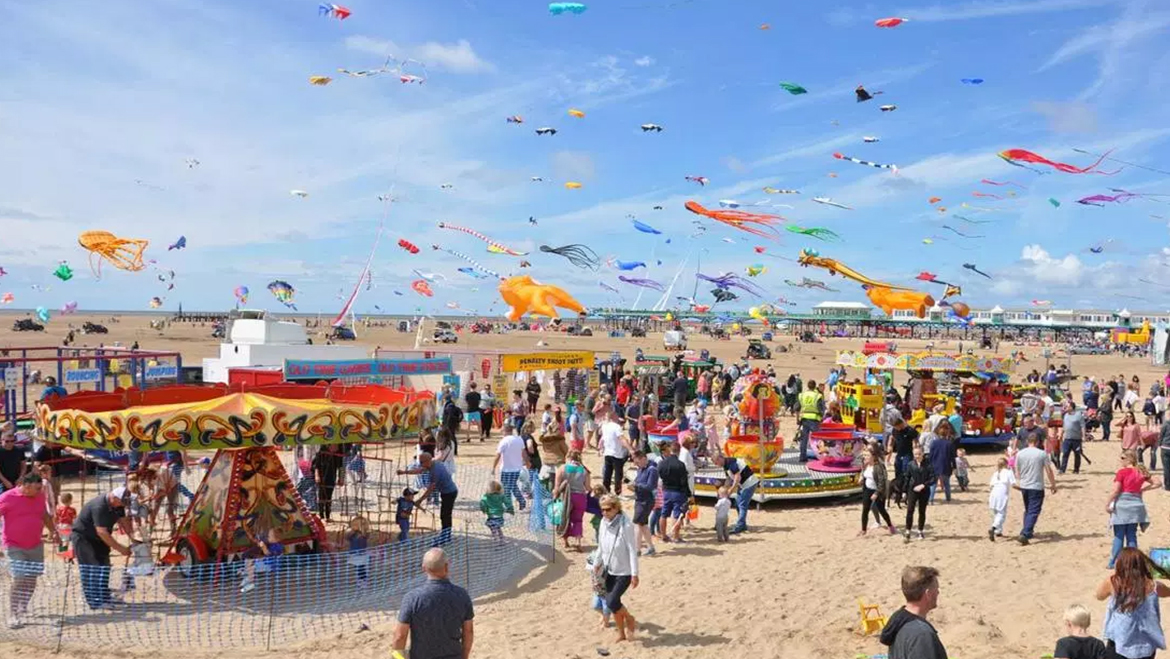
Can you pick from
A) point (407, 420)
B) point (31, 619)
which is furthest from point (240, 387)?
point (31, 619)

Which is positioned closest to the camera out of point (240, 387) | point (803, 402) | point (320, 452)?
point (240, 387)

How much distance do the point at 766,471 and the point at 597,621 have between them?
19.5 feet

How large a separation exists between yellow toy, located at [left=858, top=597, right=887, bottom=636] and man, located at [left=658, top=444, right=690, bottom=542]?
9.08 feet

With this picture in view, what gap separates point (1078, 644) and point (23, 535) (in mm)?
8432

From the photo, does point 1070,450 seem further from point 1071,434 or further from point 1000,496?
point 1000,496

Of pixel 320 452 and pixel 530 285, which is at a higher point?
pixel 530 285

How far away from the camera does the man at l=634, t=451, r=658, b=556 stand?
9.64 m

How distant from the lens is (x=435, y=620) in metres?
4.71

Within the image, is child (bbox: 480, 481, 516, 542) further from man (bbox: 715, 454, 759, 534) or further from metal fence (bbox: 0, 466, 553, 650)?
man (bbox: 715, 454, 759, 534)

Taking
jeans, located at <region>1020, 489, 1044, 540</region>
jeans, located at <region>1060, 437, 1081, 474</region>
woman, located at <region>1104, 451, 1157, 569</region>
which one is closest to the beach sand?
jeans, located at <region>1020, 489, 1044, 540</region>

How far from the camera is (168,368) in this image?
20.0 meters

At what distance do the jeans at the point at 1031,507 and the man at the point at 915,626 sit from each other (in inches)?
274

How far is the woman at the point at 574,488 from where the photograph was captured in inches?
401

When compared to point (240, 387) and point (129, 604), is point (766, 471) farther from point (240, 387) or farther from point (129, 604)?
point (129, 604)
